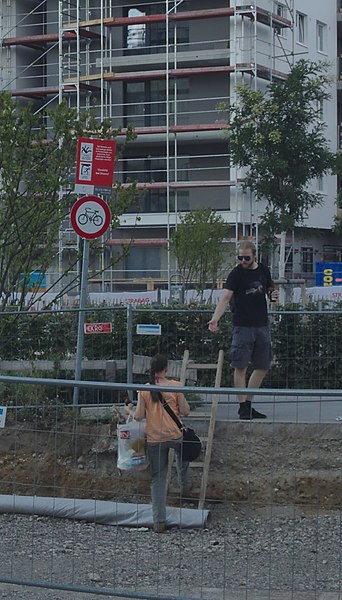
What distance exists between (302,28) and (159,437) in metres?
47.5

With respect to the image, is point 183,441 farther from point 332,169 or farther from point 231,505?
point 332,169

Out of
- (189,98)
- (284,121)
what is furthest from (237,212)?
(284,121)

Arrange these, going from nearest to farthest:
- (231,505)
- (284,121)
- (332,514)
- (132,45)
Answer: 1. (332,514)
2. (231,505)
3. (284,121)
4. (132,45)

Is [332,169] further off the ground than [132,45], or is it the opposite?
[132,45]

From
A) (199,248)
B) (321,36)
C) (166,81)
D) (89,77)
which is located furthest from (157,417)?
(321,36)

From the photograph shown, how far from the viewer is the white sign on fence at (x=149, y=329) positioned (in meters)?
13.6

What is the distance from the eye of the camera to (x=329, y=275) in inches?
1676

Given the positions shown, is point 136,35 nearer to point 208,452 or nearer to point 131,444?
point 208,452

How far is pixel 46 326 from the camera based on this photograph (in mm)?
14094

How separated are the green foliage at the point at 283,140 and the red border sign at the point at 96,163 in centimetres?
2054

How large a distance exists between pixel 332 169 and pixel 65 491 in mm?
29476

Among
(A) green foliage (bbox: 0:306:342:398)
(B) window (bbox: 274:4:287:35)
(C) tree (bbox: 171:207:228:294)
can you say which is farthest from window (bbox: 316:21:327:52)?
(A) green foliage (bbox: 0:306:342:398)

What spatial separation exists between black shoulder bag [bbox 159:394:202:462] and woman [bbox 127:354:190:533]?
32mm

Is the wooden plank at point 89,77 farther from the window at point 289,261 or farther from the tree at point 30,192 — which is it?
the tree at point 30,192
